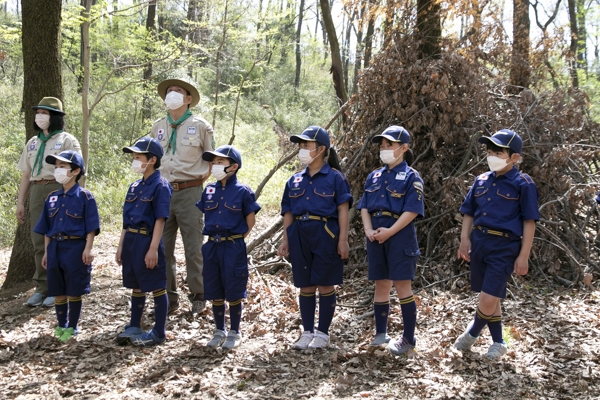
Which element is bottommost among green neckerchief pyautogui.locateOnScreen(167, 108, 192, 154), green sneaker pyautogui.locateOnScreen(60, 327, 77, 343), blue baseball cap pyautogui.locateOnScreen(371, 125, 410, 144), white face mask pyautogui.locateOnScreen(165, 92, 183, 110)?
green sneaker pyautogui.locateOnScreen(60, 327, 77, 343)

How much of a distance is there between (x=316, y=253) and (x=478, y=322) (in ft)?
4.68

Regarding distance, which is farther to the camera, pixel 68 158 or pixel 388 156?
pixel 68 158

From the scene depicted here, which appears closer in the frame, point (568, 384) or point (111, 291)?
point (568, 384)

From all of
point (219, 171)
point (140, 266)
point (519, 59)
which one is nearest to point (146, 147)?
point (219, 171)

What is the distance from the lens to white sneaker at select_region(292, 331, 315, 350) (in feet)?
14.6

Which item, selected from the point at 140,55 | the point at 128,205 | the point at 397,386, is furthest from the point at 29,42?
the point at 140,55

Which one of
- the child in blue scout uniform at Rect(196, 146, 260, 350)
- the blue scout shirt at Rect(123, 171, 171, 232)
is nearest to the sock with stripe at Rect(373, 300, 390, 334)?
the child in blue scout uniform at Rect(196, 146, 260, 350)

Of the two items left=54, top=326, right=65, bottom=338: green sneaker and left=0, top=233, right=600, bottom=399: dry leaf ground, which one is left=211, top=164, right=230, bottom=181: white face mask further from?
left=54, top=326, right=65, bottom=338: green sneaker

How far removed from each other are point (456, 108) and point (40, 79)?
510 cm

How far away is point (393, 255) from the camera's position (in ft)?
13.9

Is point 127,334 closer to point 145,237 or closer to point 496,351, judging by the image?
point 145,237

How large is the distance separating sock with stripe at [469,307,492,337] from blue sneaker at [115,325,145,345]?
2876mm

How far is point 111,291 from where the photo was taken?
623 cm

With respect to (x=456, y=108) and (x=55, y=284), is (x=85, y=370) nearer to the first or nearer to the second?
(x=55, y=284)
